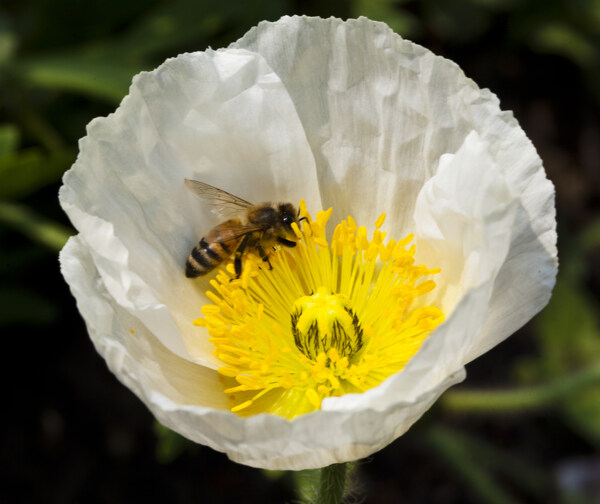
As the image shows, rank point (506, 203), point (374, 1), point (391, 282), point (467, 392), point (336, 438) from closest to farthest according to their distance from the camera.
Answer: point (336, 438) < point (506, 203) < point (391, 282) < point (467, 392) < point (374, 1)

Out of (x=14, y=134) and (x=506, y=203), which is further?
(x=14, y=134)

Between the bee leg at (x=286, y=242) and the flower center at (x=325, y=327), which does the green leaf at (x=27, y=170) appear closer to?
the bee leg at (x=286, y=242)

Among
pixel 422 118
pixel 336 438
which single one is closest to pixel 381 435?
pixel 336 438

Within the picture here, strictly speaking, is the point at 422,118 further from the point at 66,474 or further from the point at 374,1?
the point at 66,474

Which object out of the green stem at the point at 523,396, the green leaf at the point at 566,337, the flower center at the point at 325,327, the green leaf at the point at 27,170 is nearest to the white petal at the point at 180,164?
the flower center at the point at 325,327

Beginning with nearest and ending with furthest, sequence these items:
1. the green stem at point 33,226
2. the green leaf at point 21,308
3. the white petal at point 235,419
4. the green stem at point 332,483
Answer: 1. the white petal at point 235,419
2. the green stem at point 332,483
3. the green stem at point 33,226
4. the green leaf at point 21,308

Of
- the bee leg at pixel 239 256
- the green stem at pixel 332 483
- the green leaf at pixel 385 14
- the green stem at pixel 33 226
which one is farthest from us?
the green leaf at pixel 385 14

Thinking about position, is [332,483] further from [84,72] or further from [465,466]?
[84,72]
